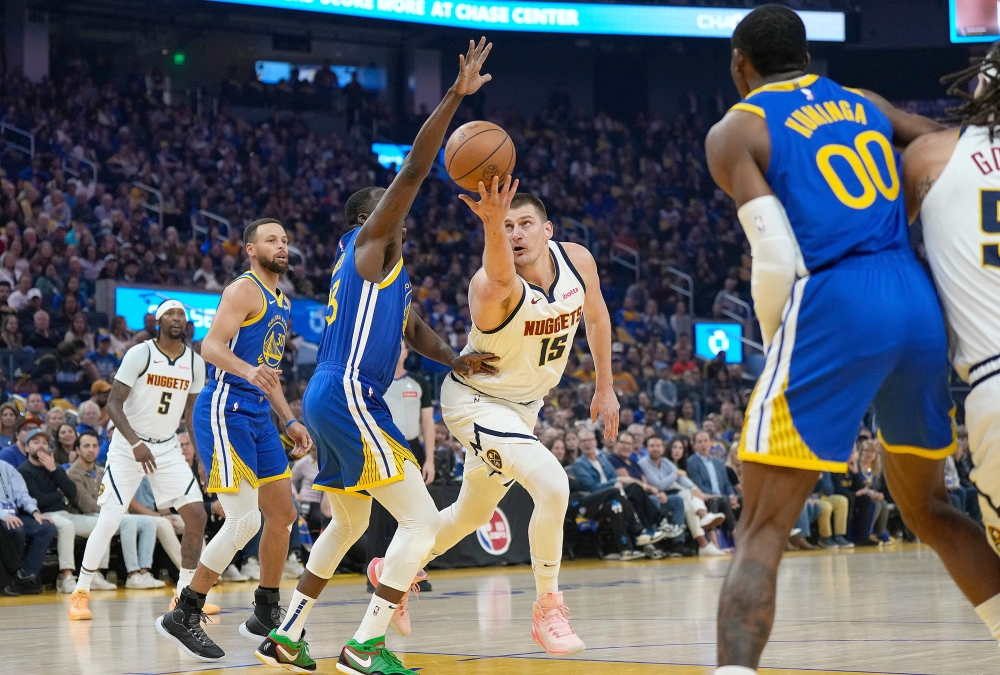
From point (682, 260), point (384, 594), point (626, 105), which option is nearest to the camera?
point (384, 594)

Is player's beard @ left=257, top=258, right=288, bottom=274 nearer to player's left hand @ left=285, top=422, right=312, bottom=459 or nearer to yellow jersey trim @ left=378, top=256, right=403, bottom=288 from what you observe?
player's left hand @ left=285, top=422, right=312, bottom=459

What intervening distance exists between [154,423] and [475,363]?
179 inches

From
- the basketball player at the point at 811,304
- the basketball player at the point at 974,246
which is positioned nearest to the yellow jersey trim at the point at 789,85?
the basketball player at the point at 811,304

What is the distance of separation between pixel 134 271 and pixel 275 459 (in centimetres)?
1151

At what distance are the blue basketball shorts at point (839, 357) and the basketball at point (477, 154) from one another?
2395mm

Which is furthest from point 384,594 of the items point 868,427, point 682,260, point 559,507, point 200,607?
point 682,260

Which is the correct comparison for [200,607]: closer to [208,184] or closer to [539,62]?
[208,184]

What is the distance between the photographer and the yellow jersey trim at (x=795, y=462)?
343 centimetres

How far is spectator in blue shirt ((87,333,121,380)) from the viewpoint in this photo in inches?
594

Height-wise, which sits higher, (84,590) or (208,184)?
(208,184)

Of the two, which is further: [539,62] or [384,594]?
[539,62]

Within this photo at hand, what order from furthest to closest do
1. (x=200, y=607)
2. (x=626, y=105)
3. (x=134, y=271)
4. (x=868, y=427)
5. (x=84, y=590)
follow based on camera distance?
(x=626, y=105)
(x=868, y=427)
(x=134, y=271)
(x=84, y=590)
(x=200, y=607)

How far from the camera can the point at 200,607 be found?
6438 mm

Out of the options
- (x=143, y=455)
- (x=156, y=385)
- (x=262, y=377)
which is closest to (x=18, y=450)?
(x=156, y=385)
